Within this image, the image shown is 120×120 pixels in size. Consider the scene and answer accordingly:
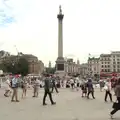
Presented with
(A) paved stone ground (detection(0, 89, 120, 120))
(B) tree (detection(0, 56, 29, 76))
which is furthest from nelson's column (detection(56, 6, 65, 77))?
(A) paved stone ground (detection(0, 89, 120, 120))

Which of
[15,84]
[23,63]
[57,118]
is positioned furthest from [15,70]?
[57,118]

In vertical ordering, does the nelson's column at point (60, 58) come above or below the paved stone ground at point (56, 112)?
above

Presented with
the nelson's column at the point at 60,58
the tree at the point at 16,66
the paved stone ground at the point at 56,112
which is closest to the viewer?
the paved stone ground at the point at 56,112

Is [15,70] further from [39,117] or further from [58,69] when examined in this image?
[39,117]

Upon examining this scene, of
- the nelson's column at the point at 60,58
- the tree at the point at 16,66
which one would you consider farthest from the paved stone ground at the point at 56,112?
the tree at the point at 16,66

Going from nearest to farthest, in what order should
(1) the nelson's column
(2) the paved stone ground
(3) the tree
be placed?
(2) the paved stone ground
(1) the nelson's column
(3) the tree

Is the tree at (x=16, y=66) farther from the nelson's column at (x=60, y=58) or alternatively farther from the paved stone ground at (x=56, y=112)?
the paved stone ground at (x=56, y=112)

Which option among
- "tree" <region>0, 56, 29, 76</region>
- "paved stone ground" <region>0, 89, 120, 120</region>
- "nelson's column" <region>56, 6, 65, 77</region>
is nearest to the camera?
"paved stone ground" <region>0, 89, 120, 120</region>

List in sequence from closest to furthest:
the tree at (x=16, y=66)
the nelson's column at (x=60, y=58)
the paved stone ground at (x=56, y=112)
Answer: the paved stone ground at (x=56, y=112) → the nelson's column at (x=60, y=58) → the tree at (x=16, y=66)

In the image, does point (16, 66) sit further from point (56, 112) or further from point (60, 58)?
point (56, 112)

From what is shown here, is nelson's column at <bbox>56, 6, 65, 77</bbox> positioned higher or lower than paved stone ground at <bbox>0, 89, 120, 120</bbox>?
higher

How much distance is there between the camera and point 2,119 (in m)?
13.6

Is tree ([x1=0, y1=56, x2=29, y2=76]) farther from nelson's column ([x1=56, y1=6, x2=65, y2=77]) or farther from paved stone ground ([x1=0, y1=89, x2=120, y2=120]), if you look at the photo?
paved stone ground ([x1=0, y1=89, x2=120, y2=120])

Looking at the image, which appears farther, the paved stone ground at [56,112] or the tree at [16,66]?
the tree at [16,66]
